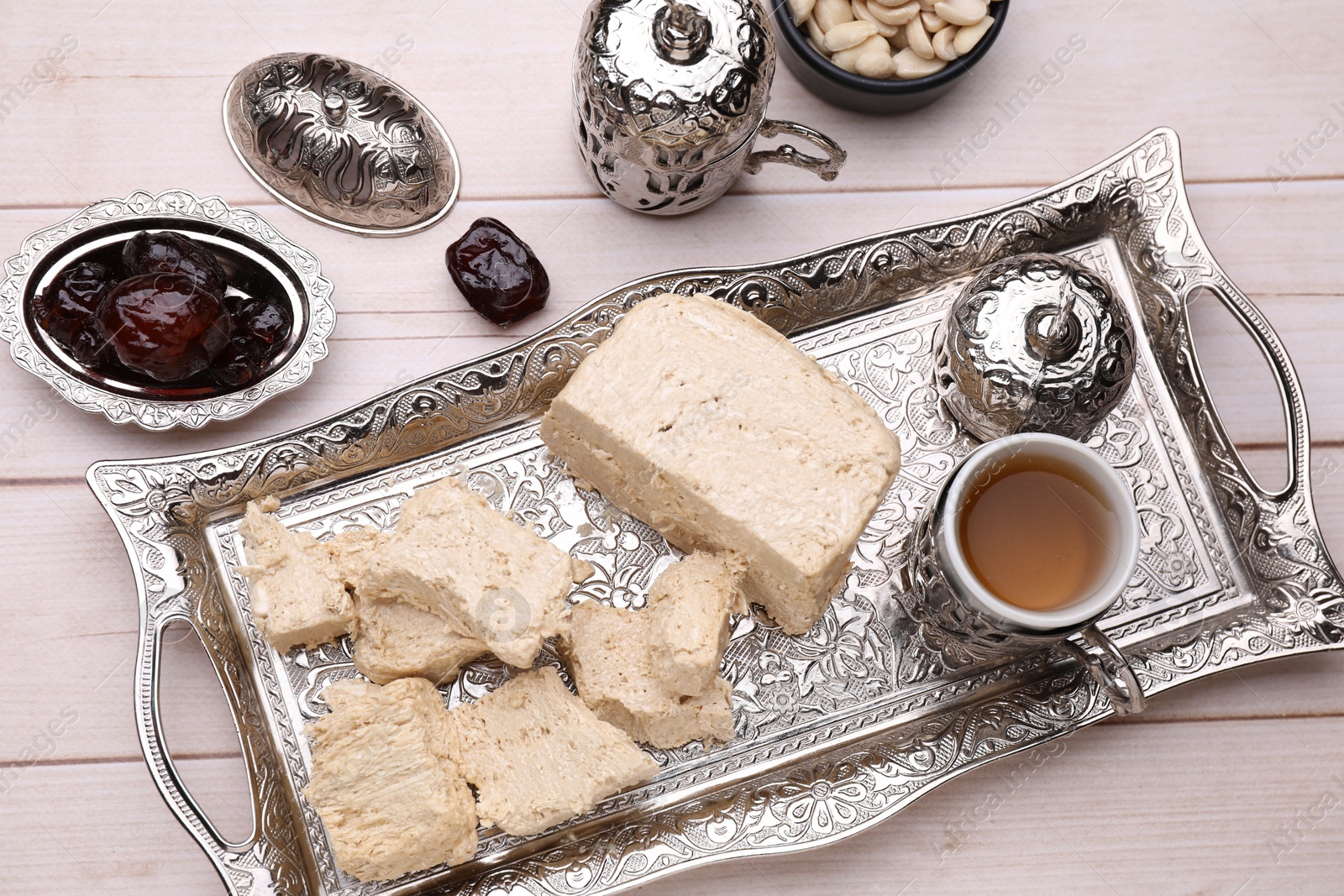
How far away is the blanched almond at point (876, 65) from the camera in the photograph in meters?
2.51

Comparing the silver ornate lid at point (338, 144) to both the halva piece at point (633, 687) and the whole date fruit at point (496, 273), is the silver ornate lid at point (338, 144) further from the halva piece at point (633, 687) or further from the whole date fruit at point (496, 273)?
the halva piece at point (633, 687)

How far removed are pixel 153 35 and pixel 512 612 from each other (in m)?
2.02

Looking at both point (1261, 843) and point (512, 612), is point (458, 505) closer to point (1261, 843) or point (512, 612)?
point (512, 612)

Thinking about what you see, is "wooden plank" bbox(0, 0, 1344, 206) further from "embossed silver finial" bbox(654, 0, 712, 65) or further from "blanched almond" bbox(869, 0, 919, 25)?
"embossed silver finial" bbox(654, 0, 712, 65)

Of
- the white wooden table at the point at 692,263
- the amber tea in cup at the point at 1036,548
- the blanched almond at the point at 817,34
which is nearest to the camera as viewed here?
the amber tea in cup at the point at 1036,548

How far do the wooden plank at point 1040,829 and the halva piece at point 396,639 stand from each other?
0.56 meters

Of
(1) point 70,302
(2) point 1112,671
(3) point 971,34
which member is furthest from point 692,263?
(1) point 70,302

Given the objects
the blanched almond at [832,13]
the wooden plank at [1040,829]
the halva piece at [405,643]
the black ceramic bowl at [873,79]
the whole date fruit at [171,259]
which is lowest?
the wooden plank at [1040,829]

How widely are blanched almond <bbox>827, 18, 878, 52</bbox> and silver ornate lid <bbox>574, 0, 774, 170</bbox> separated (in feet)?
1.16

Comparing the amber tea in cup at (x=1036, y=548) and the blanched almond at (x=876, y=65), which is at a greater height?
the blanched almond at (x=876, y=65)

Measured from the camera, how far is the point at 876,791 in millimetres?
2180

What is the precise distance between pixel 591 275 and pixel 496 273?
0.29 m

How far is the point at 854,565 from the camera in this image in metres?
2.38

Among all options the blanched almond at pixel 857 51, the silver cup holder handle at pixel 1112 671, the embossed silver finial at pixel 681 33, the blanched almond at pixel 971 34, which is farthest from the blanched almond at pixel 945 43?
the silver cup holder handle at pixel 1112 671
